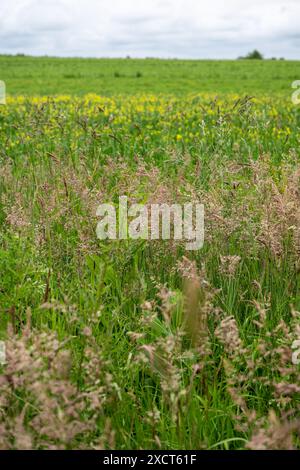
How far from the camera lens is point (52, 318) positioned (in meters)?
2.71

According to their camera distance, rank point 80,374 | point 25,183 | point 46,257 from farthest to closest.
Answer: point 25,183 < point 46,257 < point 80,374

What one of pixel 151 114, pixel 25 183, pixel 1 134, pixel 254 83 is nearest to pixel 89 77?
pixel 254 83

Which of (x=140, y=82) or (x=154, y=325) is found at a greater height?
(x=140, y=82)

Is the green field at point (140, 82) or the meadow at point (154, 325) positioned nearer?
the meadow at point (154, 325)

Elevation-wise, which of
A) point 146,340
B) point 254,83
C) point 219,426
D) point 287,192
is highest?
point 254,83

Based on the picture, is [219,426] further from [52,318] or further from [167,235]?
[167,235]

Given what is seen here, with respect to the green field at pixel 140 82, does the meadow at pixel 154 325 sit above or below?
below

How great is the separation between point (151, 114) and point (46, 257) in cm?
839

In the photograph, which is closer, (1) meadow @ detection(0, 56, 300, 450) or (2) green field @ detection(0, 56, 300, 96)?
(1) meadow @ detection(0, 56, 300, 450)

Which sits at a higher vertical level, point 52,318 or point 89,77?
point 89,77

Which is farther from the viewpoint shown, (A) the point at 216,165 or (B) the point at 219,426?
(A) the point at 216,165

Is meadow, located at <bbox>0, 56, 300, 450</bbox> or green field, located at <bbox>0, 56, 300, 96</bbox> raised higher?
green field, located at <bbox>0, 56, 300, 96</bbox>

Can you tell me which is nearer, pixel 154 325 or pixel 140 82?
pixel 154 325
